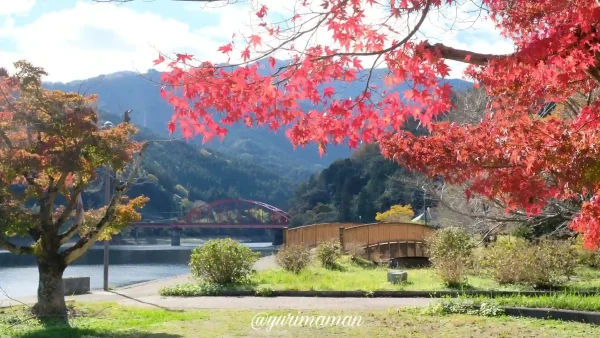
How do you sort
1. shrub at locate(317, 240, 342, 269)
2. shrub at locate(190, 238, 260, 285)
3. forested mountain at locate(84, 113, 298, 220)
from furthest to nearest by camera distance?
forested mountain at locate(84, 113, 298, 220), shrub at locate(317, 240, 342, 269), shrub at locate(190, 238, 260, 285)

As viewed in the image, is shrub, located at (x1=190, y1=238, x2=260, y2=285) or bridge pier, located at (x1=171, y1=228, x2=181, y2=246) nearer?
shrub, located at (x1=190, y1=238, x2=260, y2=285)

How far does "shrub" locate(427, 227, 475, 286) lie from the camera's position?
13750mm

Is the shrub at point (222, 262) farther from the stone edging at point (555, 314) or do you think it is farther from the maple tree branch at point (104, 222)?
the stone edging at point (555, 314)

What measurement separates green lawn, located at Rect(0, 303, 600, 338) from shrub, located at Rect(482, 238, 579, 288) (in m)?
4.49

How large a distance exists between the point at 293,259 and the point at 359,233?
679 cm

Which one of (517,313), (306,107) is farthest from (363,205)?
(306,107)

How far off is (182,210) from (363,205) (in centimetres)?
4902

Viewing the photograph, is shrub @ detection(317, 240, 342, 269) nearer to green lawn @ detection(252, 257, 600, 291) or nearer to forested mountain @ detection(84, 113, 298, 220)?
green lawn @ detection(252, 257, 600, 291)

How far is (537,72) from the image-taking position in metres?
5.10

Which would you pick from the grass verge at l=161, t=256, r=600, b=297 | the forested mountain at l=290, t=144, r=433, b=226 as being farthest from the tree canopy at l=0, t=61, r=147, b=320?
the forested mountain at l=290, t=144, r=433, b=226

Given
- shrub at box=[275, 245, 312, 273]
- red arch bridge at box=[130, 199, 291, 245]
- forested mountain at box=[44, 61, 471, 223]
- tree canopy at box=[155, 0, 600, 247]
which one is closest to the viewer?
tree canopy at box=[155, 0, 600, 247]

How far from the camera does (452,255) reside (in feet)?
47.1

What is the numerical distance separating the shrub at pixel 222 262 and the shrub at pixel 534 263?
6124mm

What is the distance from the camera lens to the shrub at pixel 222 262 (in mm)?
15000
